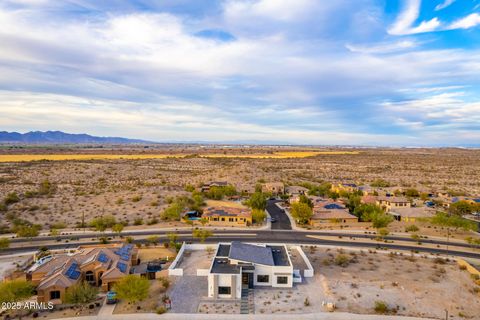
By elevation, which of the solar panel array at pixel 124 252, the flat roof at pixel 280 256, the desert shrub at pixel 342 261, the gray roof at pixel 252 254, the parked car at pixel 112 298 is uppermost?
the gray roof at pixel 252 254

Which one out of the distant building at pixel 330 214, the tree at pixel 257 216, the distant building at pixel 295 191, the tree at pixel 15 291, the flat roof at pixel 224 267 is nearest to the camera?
the tree at pixel 15 291

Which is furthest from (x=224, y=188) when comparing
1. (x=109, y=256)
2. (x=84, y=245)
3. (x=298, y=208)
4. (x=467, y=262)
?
(x=467, y=262)

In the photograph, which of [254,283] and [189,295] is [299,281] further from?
[189,295]

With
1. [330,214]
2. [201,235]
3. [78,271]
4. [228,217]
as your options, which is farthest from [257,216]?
[78,271]

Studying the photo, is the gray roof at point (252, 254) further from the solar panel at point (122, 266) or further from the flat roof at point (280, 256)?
the solar panel at point (122, 266)

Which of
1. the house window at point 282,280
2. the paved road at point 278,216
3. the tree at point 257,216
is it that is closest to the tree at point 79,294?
the house window at point 282,280

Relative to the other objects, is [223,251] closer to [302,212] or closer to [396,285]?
[396,285]
